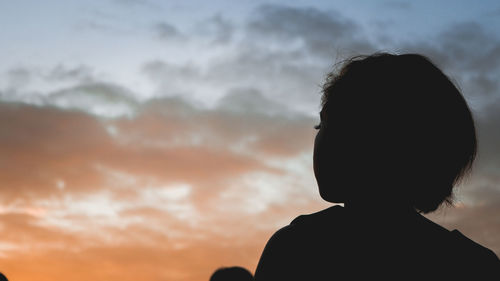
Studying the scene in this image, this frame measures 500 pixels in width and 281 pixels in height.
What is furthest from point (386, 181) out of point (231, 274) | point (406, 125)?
point (231, 274)

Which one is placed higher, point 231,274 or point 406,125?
point 231,274

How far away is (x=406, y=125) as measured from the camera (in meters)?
1.90

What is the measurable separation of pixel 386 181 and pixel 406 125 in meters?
0.22

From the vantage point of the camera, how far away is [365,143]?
1.89 metres

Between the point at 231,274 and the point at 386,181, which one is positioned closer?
the point at 386,181

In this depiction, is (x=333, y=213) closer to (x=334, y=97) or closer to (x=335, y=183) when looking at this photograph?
(x=335, y=183)

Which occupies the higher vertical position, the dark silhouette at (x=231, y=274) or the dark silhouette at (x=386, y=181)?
the dark silhouette at (x=231, y=274)

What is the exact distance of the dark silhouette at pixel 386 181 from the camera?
177cm

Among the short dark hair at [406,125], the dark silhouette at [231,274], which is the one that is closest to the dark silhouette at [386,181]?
the short dark hair at [406,125]

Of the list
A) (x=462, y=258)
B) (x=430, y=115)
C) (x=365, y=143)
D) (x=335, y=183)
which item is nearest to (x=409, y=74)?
(x=430, y=115)

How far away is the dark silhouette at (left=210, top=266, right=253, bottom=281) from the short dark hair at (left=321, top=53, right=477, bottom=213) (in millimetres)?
7632

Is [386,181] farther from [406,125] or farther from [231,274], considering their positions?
[231,274]

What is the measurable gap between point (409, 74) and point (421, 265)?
706mm

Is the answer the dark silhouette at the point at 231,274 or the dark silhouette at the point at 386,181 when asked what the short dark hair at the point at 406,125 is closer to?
the dark silhouette at the point at 386,181
